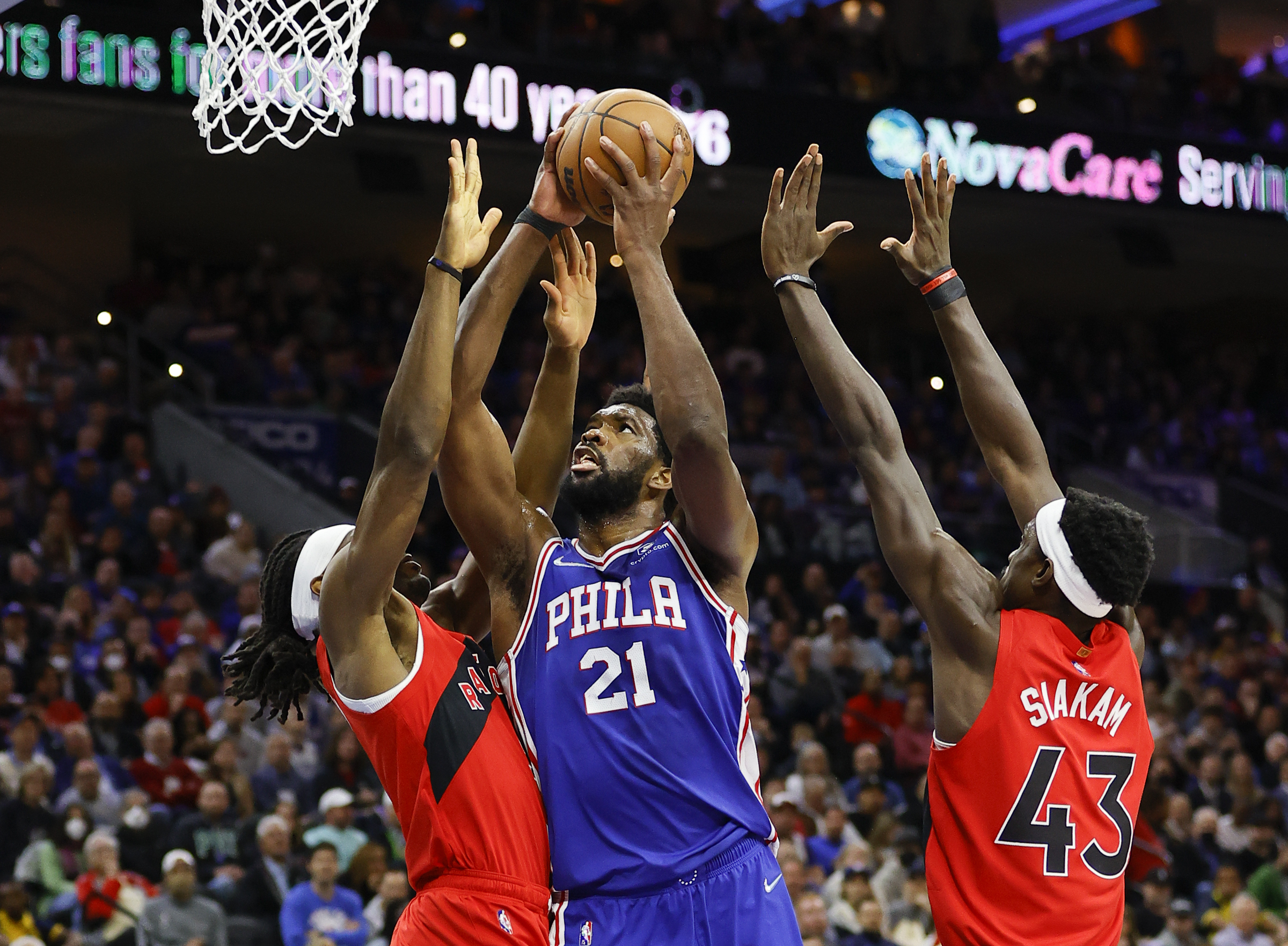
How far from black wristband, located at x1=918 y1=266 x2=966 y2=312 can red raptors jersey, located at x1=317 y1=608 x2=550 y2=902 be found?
169 cm

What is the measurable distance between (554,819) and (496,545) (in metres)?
0.70

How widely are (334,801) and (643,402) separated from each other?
576 cm

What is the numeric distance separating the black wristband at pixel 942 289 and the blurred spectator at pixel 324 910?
5.37m

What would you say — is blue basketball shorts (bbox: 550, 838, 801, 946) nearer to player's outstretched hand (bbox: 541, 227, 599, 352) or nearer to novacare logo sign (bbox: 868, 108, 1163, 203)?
player's outstretched hand (bbox: 541, 227, 599, 352)

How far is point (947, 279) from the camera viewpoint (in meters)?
4.61

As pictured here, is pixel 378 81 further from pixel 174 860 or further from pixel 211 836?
pixel 174 860

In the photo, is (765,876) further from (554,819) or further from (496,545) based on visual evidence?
(496,545)

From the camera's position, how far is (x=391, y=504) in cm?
378

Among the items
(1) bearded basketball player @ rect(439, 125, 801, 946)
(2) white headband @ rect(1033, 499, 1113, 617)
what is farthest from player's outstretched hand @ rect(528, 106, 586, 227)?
(2) white headband @ rect(1033, 499, 1113, 617)

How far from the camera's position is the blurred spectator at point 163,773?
31.0ft

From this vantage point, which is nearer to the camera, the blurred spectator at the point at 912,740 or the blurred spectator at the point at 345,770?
→ the blurred spectator at the point at 345,770

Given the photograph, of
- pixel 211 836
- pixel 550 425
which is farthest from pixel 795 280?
pixel 211 836

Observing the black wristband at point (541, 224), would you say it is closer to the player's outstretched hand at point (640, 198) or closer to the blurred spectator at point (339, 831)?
the player's outstretched hand at point (640, 198)

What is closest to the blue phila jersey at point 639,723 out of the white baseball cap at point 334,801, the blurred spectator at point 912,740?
the white baseball cap at point 334,801
